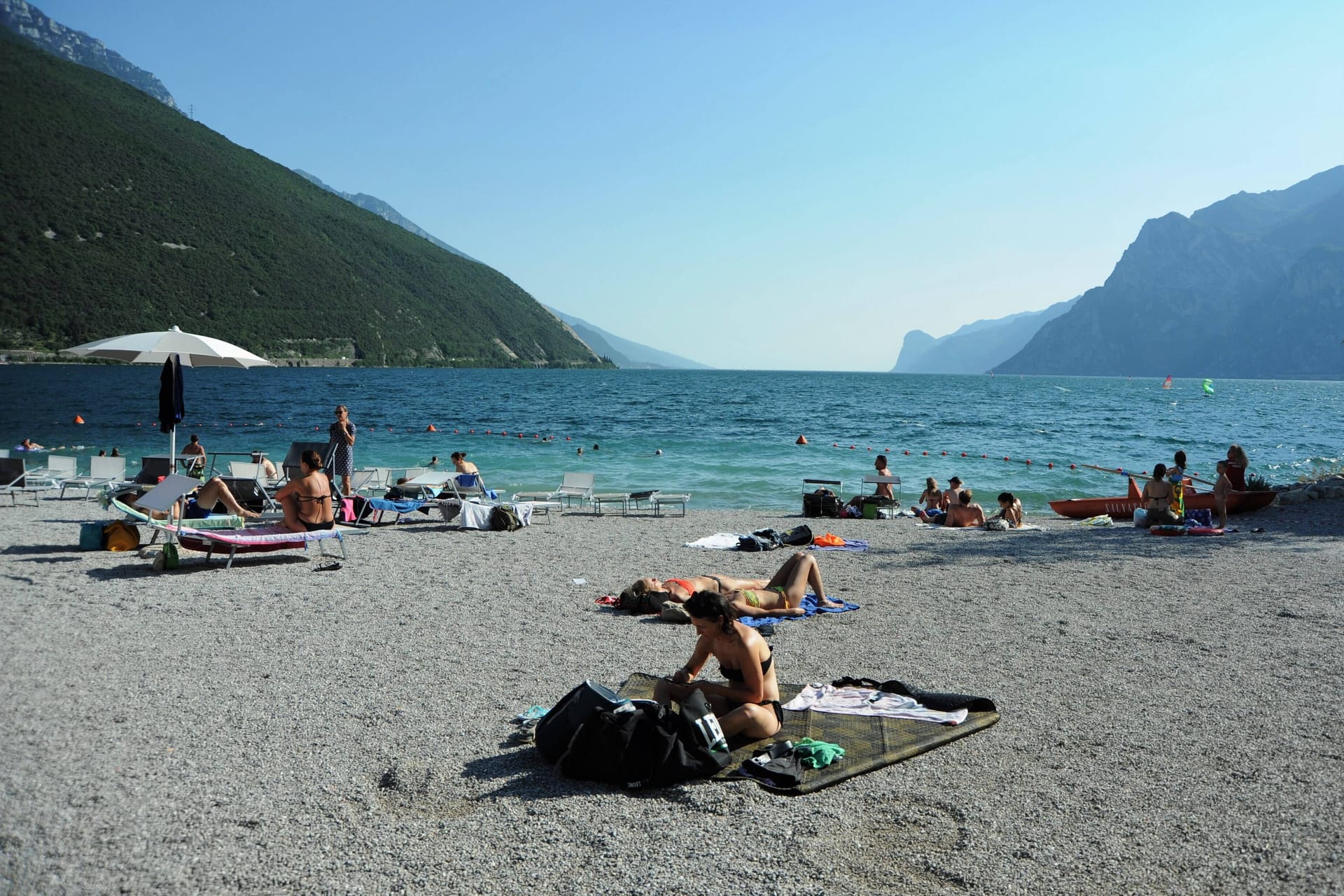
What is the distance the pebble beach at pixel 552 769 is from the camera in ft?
11.8

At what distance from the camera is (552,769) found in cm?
458

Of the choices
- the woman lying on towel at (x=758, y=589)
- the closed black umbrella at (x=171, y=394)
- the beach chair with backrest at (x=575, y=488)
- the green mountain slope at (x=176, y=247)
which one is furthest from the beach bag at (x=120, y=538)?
the green mountain slope at (x=176, y=247)

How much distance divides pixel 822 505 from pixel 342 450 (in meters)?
8.08

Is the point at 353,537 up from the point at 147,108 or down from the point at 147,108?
down

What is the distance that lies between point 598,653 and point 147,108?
124090 millimetres

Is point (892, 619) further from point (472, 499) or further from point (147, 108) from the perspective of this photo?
point (147, 108)

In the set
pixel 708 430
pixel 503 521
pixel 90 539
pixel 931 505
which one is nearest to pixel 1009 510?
pixel 931 505

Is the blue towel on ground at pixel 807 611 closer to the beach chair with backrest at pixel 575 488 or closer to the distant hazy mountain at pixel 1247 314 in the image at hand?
the beach chair with backrest at pixel 575 488

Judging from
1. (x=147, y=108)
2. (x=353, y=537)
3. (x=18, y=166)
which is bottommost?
(x=353, y=537)

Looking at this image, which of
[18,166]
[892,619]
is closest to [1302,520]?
[892,619]

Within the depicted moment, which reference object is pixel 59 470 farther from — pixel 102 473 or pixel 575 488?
pixel 575 488

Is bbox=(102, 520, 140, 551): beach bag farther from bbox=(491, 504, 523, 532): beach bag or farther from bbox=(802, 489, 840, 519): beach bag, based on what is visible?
bbox=(802, 489, 840, 519): beach bag

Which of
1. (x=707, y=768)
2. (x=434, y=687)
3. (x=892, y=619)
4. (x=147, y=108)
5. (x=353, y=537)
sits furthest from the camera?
(x=147, y=108)

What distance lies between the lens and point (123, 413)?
42500 mm
